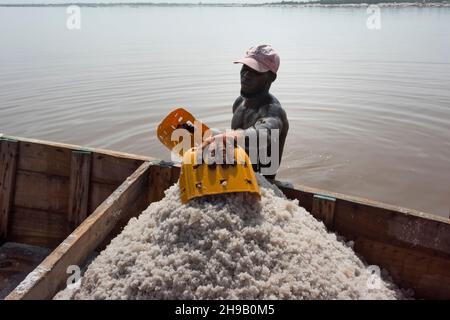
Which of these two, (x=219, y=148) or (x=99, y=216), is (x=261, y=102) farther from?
(x=99, y=216)

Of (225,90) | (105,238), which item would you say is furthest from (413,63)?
(105,238)

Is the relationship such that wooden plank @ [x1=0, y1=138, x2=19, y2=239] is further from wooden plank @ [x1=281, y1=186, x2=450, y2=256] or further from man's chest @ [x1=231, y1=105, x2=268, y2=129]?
wooden plank @ [x1=281, y1=186, x2=450, y2=256]

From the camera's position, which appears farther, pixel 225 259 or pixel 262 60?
pixel 262 60

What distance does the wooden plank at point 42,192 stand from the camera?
388cm

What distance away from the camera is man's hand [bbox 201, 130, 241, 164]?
2543 mm

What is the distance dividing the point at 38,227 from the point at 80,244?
5.16ft

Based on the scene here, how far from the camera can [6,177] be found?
393cm

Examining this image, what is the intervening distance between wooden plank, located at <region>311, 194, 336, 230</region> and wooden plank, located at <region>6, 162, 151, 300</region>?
1391 mm

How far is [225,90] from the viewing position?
34.3 ft

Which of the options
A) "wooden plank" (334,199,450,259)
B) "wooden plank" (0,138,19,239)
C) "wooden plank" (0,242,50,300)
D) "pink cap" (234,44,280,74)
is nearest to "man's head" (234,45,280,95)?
"pink cap" (234,44,280,74)

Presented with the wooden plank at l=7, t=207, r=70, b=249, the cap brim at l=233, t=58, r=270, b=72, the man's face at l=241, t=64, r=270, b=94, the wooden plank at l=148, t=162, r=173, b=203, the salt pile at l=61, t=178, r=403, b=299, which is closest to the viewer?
the salt pile at l=61, t=178, r=403, b=299

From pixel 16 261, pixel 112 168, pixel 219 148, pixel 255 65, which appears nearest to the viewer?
pixel 219 148

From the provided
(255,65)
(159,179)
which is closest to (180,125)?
(159,179)

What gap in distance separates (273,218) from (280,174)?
12.0ft
